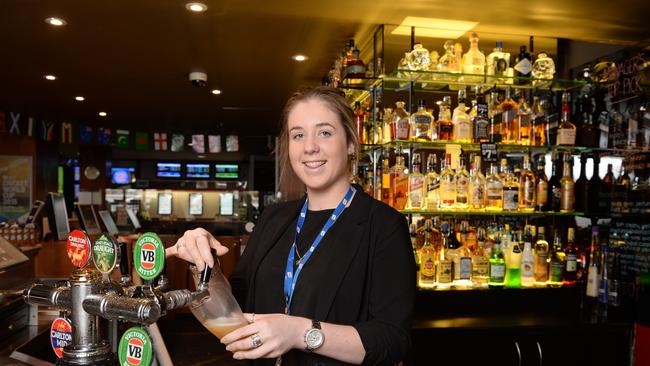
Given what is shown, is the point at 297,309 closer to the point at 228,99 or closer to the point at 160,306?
the point at 160,306

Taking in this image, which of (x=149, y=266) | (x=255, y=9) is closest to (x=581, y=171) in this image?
(x=255, y=9)

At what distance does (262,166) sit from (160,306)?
11.5m

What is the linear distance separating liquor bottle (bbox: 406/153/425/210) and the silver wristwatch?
2120 millimetres

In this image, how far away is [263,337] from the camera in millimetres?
896

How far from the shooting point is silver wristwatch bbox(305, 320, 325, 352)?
1.00 meters

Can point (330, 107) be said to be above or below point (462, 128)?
below

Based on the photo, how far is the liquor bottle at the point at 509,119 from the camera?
3.27m

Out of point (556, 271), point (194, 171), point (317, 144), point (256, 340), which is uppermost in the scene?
point (194, 171)

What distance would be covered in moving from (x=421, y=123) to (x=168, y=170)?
405 inches

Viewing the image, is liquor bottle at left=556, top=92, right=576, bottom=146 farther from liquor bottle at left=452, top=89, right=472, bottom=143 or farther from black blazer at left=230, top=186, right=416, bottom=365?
black blazer at left=230, top=186, right=416, bottom=365

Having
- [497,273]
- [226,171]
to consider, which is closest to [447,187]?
[497,273]

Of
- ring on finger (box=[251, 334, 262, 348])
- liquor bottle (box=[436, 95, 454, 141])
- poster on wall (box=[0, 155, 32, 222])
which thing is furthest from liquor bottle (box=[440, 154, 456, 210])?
poster on wall (box=[0, 155, 32, 222])

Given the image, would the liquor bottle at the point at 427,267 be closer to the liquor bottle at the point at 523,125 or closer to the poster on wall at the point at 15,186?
the liquor bottle at the point at 523,125

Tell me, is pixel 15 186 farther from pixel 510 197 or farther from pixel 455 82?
pixel 510 197
